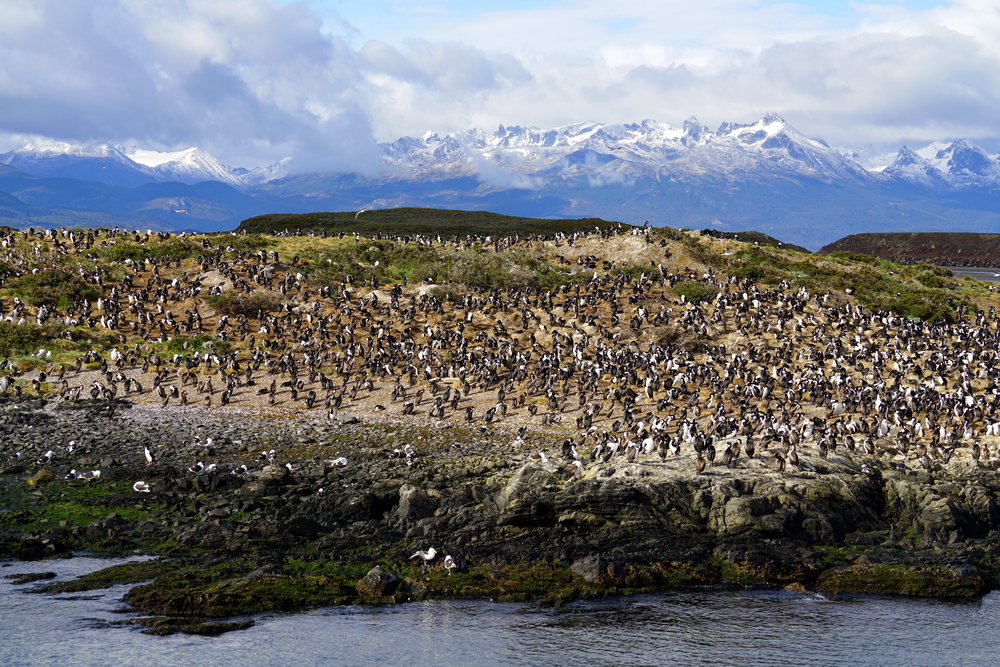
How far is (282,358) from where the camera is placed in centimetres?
3972

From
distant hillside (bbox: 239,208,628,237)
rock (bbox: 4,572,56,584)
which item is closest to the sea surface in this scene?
rock (bbox: 4,572,56,584)

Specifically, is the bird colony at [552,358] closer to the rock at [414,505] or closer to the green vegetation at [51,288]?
the green vegetation at [51,288]

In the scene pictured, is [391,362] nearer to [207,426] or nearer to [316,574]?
[207,426]

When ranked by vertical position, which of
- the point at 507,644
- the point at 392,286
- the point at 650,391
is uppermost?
the point at 392,286

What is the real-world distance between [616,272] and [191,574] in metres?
40.2

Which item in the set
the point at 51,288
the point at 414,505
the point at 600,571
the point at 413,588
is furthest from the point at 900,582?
the point at 51,288

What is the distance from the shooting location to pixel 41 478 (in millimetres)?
25047

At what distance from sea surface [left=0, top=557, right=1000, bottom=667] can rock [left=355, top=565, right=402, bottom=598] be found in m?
0.42

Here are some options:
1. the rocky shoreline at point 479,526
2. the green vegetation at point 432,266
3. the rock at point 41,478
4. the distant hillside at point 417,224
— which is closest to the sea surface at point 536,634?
the rocky shoreline at point 479,526

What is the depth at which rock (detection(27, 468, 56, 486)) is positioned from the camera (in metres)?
24.9

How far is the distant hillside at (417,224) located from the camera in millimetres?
86625

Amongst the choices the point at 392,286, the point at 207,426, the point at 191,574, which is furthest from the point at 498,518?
the point at 392,286

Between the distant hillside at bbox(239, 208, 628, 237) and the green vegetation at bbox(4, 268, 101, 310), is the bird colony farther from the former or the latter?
the distant hillside at bbox(239, 208, 628, 237)

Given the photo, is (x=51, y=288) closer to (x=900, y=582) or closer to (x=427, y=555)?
(x=427, y=555)
